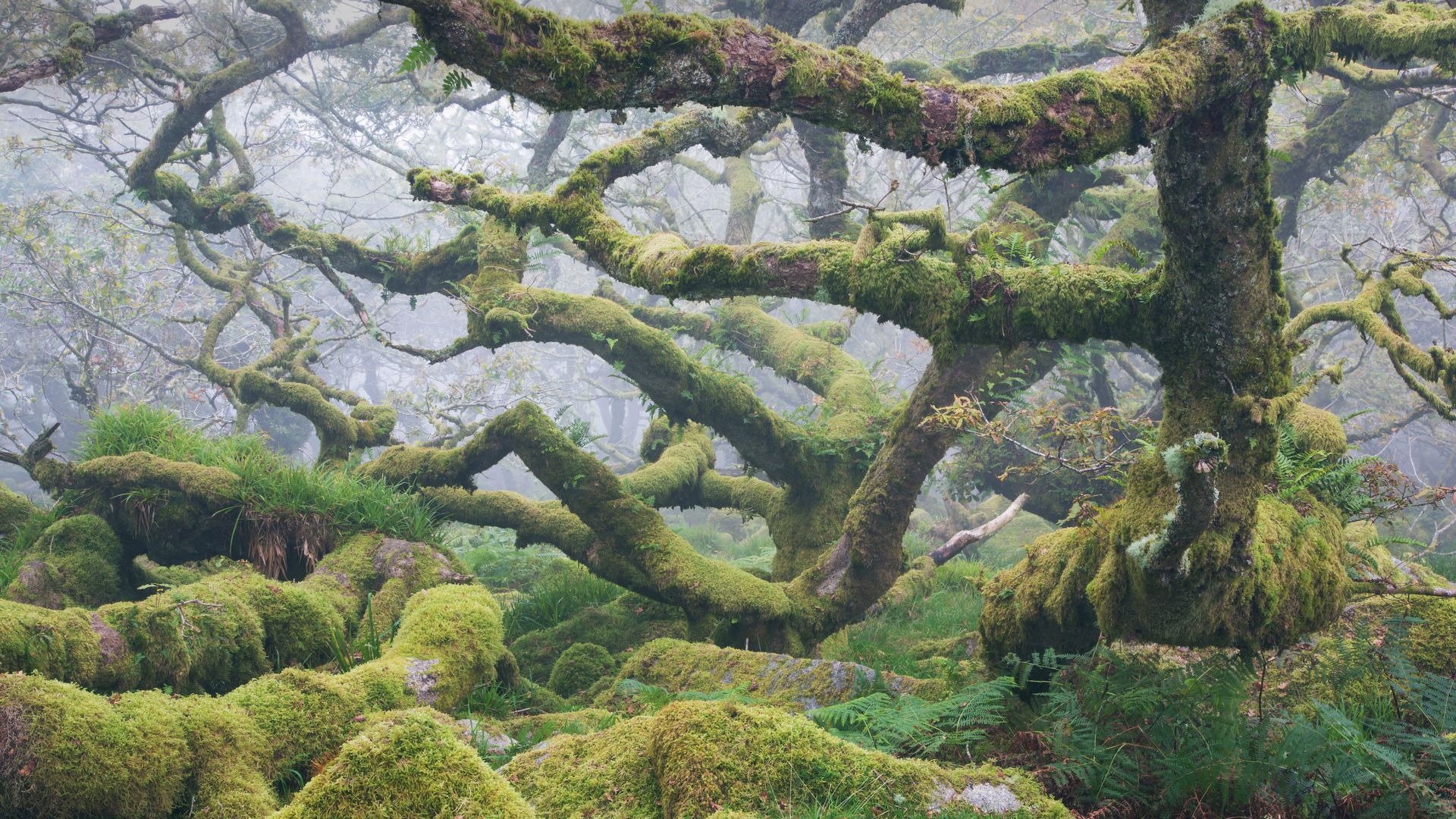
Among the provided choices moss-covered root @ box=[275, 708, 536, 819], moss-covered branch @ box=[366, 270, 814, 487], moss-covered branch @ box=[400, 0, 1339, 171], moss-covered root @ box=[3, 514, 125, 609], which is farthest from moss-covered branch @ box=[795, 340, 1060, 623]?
moss-covered root @ box=[3, 514, 125, 609]

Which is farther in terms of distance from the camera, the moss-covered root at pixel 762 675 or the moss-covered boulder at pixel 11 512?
the moss-covered boulder at pixel 11 512

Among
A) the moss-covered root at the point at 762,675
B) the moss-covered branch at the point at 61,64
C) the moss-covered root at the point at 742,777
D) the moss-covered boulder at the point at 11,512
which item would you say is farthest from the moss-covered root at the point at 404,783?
the moss-covered branch at the point at 61,64

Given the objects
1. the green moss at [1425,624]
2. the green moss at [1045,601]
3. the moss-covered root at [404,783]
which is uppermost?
the moss-covered root at [404,783]

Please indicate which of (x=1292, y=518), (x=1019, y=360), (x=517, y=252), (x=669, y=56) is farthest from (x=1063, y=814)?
(x=517, y=252)

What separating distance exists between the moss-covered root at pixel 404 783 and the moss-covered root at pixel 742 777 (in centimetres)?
52

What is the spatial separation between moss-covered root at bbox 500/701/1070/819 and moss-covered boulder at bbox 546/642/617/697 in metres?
3.43

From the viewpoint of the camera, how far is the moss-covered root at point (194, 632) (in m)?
3.97

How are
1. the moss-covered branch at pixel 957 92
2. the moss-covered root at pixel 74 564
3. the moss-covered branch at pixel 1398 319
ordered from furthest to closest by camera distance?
1. the moss-covered root at pixel 74 564
2. the moss-covered branch at pixel 1398 319
3. the moss-covered branch at pixel 957 92

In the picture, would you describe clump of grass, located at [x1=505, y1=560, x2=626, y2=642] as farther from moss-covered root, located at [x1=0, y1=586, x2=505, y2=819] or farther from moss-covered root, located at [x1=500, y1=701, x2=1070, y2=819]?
moss-covered root, located at [x1=500, y1=701, x2=1070, y2=819]

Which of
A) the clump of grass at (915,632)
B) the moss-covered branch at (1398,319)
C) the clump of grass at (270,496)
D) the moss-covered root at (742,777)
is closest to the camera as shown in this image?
the moss-covered root at (742,777)

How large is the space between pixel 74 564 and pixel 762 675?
18.0 feet

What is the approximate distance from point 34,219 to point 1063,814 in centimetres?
1805

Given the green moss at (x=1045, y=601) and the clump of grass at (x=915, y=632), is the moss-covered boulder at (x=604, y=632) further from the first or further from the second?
the green moss at (x=1045, y=601)

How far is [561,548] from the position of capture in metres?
8.27
